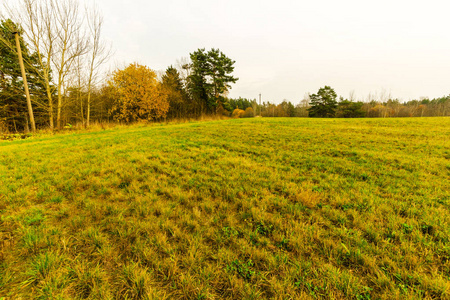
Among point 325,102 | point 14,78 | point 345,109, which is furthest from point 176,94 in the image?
point 345,109

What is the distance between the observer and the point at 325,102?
44.5 m

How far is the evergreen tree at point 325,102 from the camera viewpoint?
43.7 metres

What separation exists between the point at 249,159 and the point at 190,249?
11.8ft

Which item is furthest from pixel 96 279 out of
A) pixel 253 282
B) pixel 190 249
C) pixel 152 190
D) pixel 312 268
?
pixel 312 268

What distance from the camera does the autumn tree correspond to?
1950 centimetres

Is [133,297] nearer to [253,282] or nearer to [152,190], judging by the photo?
[253,282]

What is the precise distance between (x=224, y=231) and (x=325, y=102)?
53.6 metres

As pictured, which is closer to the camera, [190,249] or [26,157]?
[190,249]

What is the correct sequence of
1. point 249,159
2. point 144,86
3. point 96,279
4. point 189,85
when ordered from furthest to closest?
point 189,85
point 144,86
point 249,159
point 96,279

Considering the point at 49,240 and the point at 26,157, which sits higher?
the point at 26,157

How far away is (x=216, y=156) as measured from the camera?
5328 millimetres

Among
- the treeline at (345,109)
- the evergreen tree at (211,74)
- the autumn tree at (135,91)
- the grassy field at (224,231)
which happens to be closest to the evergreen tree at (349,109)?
the treeline at (345,109)

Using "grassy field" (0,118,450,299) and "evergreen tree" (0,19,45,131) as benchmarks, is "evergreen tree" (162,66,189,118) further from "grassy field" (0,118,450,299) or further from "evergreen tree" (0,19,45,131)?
"grassy field" (0,118,450,299)

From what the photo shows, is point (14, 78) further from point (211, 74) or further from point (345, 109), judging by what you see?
point (345, 109)
